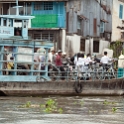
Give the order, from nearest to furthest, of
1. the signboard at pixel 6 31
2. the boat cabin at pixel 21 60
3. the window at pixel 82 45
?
the boat cabin at pixel 21 60, the signboard at pixel 6 31, the window at pixel 82 45

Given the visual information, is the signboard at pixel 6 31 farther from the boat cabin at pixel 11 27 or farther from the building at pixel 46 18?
the building at pixel 46 18

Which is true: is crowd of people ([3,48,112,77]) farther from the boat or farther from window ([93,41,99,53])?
window ([93,41,99,53])

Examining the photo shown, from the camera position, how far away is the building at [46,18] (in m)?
35.7

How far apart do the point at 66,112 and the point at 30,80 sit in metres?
6.23

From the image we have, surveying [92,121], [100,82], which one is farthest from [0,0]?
[92,121]

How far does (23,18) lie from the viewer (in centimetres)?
2608

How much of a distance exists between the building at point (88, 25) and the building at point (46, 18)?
562 millimetres

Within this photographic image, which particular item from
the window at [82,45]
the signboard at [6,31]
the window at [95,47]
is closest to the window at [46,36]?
the window at [82,45]

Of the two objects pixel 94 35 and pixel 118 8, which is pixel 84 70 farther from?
pixel 118 8

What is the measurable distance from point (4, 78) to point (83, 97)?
3.38 m

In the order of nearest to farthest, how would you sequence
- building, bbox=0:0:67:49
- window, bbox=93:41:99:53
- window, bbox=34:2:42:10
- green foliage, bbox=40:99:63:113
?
green foliage, bbox=40:99:63:113, building, bbox=0:0:67:49, window, bbox=34:2:42:10, window, bbox=93:41:99:53

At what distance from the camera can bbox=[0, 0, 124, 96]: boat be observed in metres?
23.6

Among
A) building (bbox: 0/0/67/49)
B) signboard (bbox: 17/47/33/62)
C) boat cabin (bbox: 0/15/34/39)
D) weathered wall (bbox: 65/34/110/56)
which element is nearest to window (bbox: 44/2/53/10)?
building (bbox: 0/0/67/49)

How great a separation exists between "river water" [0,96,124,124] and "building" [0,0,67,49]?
506 inches
